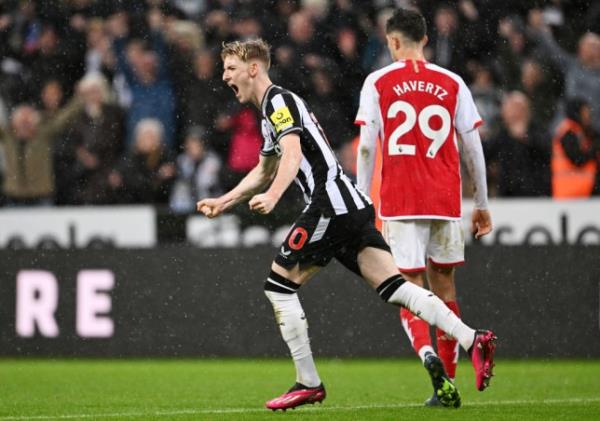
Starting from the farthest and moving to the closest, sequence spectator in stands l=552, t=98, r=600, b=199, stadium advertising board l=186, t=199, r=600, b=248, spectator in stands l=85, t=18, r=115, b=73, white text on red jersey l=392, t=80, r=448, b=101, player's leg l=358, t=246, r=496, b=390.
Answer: spectator in stands l=85, t=18, r=115, b=73
spectator in stands l=552, t=98, r=600, b=199
stadium advertising board l=186, t=199, r=600, b=248
white text on red jersey l=392, t=80, r=448, b=101
player's leg l=358, t=246, r=496, b=390

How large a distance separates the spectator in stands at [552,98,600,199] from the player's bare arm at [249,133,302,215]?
5473 millimetres

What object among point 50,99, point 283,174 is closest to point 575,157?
point 50,99

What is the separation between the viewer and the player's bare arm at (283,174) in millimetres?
6211

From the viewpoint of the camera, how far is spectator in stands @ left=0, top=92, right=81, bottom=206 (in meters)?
12.7

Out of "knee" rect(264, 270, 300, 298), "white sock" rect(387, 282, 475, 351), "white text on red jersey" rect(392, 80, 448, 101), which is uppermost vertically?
"white text on red jersey" rect(392, 80, 448, 101)

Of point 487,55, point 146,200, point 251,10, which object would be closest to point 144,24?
point 251,10

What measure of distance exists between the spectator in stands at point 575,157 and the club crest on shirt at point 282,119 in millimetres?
5420

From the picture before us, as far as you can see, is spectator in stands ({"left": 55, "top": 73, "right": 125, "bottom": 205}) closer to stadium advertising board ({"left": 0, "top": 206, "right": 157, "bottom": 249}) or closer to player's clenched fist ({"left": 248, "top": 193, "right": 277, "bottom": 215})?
stadium advertising board ({"left": 0, "top": 206, "right": 157, "bottom": 249})

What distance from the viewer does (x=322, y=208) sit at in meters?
6.70

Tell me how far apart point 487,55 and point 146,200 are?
11.3 feet

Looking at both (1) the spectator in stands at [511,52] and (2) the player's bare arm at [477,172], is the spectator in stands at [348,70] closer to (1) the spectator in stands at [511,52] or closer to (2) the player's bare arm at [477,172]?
(1) the spectator in stands at [511,52]

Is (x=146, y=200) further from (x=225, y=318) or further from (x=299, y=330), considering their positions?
(x=299, y=330)

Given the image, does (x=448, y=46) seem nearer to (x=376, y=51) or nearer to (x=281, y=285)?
(x=376, y=51)

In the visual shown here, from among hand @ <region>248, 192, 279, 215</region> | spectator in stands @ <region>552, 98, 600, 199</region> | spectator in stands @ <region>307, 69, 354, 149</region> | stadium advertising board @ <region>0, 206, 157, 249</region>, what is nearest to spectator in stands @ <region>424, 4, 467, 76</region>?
spectator in stands @ <region>307, 69, 354, 149</region>
